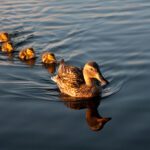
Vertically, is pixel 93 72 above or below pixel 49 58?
above

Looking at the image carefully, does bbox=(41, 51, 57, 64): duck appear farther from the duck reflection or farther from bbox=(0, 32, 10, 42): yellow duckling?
bbox=(0, 32, 10, 42): yellow duckling

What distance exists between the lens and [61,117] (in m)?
8.52

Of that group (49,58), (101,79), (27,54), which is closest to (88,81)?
(101,79)

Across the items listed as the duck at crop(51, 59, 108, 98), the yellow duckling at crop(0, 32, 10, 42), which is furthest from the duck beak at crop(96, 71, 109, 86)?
the yellow duckling at crop(0, 32, 10, 42)

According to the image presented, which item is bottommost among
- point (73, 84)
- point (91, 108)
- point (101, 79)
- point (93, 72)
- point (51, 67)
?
point (51, 67)

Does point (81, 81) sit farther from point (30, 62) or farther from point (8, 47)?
point (8, 47)

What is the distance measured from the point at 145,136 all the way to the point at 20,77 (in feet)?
12.7

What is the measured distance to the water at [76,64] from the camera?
780 centimetres

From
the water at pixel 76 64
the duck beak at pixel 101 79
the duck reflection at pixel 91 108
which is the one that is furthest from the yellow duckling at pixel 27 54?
the duck beak at pixel 101 79

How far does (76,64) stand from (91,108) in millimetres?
2723

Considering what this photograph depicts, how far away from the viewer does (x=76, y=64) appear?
1166 centimetres

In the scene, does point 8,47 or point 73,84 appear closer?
point 73,84

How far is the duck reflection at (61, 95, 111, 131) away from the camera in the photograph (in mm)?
8310

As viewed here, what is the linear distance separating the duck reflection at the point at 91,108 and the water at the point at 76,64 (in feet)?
0.15
